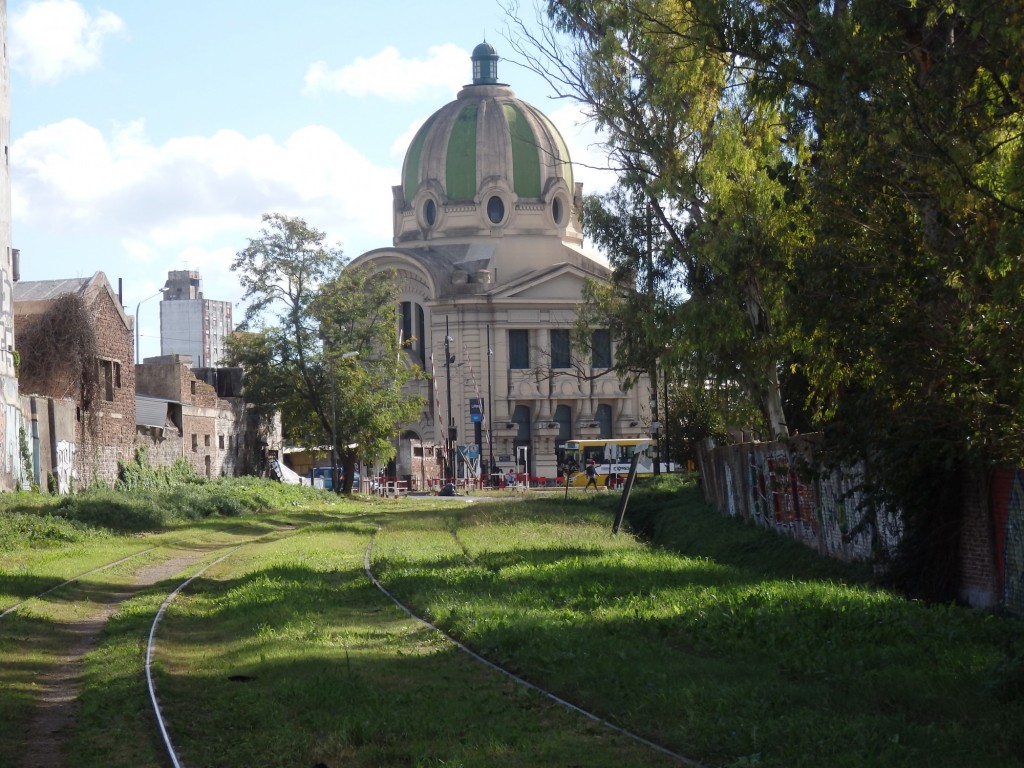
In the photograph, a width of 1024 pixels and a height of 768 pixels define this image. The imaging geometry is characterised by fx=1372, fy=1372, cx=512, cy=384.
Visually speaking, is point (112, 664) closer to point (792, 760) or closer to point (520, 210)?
point (792, 760)

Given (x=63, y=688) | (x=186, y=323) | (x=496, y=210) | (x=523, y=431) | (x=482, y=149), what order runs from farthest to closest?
(x=186, y=323) < (x=523, y=431) < (x=496, y=210) < (x=482, y=149) < (x=63, y=688)

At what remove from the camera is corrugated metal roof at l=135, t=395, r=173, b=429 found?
4909cm

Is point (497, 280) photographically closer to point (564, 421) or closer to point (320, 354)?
point (564, 421)

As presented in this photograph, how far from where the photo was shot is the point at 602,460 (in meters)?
84.6

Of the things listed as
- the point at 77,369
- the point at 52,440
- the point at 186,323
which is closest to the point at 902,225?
the point at 52,440

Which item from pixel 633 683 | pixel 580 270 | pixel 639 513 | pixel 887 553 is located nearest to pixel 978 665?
pixel 633 683

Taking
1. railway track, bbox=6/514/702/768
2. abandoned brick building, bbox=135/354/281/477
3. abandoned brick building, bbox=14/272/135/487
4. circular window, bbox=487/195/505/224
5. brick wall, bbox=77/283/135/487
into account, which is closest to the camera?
railway track, bbox=6/514/702/768

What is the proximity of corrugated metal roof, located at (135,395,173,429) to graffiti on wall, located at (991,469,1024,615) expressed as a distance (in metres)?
36.0

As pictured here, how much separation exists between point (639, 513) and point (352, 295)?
23404mm

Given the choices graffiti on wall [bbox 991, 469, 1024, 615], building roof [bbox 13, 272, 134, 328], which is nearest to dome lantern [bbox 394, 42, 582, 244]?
building roof [bbox 13, 272, 134, 328]

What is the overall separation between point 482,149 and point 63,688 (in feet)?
263

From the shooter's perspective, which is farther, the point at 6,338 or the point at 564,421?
the point at 564,421

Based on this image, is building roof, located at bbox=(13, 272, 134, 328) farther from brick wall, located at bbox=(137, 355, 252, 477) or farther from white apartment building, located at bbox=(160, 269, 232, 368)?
white apartment building, located at bbox=(160, 269, 232, 368)

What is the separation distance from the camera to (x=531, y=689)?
11641 mm
